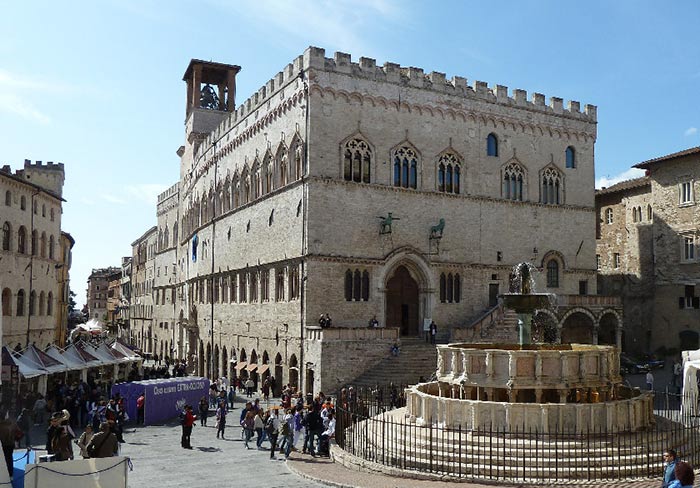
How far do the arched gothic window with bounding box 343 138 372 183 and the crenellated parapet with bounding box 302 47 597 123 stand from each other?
3.36 m

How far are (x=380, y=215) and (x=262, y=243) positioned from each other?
7441 mm

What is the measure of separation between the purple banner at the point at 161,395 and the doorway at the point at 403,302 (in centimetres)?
1086

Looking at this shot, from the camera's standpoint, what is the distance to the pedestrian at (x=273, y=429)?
60.6ft

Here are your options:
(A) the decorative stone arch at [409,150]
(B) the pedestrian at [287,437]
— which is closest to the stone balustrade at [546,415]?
(B) the pedestrian at [287,437]

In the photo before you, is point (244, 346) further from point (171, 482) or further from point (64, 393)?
point (171, 482)

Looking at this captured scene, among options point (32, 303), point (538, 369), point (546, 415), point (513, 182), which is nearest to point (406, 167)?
point (513, 182)

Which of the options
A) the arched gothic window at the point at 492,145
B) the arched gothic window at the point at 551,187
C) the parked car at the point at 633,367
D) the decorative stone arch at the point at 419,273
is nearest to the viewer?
the decorative stone arch at the point at 419,273

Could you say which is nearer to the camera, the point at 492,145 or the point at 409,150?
the point at 409,150

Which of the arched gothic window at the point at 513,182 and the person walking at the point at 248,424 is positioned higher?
the arched gothic window at the point at 513,182

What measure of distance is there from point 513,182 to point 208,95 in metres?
26.2

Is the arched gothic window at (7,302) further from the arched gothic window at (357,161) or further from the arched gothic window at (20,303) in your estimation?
the arched gothic window at (357,161)

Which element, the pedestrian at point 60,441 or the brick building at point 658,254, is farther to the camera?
the brick building at point 658,254

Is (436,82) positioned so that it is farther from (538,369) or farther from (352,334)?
(538,369)

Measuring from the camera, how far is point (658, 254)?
141 feet
